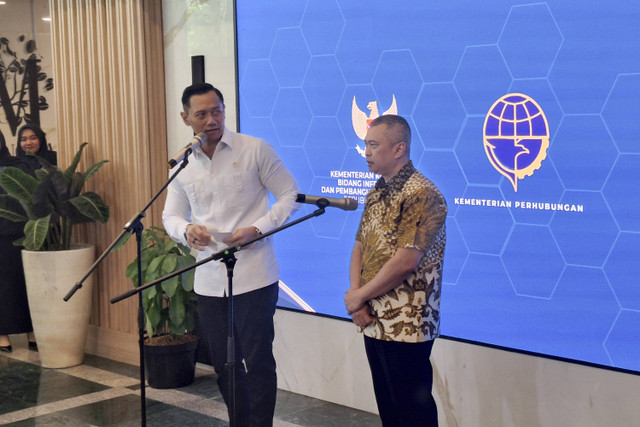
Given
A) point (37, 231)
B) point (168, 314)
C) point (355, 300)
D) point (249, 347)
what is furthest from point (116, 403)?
point (355, 300)

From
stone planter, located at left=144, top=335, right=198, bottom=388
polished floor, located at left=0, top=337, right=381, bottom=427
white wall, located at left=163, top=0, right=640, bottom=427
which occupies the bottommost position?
polished floor, located at left=0, top=337, right=381, bottom=427

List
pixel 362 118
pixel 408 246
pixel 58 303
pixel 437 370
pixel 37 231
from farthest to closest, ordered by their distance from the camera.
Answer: pixel 58 303, pixel 37 231, pixel 362 118, pixel 437 370, pixel 408 246

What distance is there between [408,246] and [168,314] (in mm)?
2403

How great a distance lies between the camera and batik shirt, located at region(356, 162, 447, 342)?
289cm

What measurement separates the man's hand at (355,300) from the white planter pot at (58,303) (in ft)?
9.42

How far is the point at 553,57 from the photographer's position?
3473 mm

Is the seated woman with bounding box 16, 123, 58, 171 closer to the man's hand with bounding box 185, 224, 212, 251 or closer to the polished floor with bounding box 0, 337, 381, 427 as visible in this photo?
the polished floor with bounding box 0, 337, 381, 427

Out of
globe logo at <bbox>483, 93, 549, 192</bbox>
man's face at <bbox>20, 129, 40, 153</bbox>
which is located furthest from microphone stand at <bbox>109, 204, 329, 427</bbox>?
man's face at <bbox>20, 129, 40, 153</bbox>

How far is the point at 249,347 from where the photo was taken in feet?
11.0

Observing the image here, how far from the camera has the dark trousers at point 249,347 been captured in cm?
333

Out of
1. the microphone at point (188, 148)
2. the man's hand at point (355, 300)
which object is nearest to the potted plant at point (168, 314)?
the microphone at point (188, 148)

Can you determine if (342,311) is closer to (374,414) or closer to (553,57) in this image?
(374,414)

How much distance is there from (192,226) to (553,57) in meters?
1.68

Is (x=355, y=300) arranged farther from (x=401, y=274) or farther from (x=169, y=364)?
(x=169, y=364)
